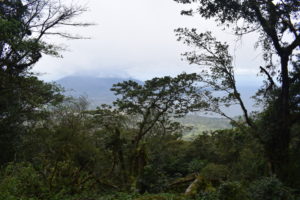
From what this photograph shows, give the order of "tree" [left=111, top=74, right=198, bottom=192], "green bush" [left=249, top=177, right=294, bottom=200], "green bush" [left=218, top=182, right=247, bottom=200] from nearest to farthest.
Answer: "green bush" [left=249, top=177, right=294, bottom=200] < "green bush" [left=218, top=182, right=247, bottom=200] < "tree" [left=111, top=74, right=198, bottom=192]

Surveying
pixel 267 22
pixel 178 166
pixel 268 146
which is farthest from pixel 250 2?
pixel 178 166

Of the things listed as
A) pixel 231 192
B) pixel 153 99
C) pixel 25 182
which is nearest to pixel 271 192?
pixel 231 192

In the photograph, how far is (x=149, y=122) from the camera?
16.4m

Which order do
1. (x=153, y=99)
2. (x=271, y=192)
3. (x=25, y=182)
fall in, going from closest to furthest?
(x=271, y=192)
(x=25, y=182)
(x=153, y=99)

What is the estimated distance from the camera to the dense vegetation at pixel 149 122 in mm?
8508

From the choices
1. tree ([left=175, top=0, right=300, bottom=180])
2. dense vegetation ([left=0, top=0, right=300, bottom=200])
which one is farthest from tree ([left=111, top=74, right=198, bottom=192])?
tree ([left=175, top=0, right=300, bottom=180])

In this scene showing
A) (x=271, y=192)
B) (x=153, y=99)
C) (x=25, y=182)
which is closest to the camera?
(x=271, y=192)

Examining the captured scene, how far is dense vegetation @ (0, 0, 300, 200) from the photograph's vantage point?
851cm

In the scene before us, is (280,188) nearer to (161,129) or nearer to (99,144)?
(99,144)

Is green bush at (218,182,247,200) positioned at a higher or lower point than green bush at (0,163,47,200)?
higher

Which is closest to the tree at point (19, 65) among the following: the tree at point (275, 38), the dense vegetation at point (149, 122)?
the dense vegetation at point (149, 122)

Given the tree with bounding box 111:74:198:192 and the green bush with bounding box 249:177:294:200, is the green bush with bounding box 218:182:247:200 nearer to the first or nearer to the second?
the green bush with bounding box 249:177:294:200

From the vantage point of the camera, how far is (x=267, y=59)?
966 centimetres

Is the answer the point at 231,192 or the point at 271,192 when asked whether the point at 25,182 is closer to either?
the point at 231,192
